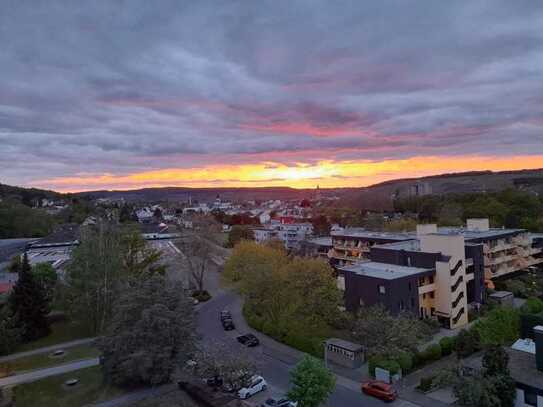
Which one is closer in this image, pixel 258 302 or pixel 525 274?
pixel 258 302

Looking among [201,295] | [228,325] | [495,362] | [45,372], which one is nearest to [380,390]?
[495,362]

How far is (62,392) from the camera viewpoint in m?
23.3

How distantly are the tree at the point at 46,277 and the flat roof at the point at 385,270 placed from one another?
28132 mm

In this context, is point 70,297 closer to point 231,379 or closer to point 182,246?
point 182,246

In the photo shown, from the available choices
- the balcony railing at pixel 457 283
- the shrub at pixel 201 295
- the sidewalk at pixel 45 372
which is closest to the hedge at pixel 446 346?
the balcony railing at pixel 457 283

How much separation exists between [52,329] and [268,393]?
23501mm

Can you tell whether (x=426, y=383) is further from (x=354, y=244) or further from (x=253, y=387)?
(x=354, y=244)

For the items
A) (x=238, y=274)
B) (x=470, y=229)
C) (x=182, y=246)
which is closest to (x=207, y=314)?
(x=238, y=274)

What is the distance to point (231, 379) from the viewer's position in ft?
67.9

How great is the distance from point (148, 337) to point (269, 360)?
942 cm

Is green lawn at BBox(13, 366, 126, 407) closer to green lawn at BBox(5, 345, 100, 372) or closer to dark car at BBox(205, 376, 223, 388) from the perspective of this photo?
green lawn at BBox(5, 345, 100, 372)

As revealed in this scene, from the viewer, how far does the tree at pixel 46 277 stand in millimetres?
37778

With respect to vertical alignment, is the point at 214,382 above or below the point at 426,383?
above

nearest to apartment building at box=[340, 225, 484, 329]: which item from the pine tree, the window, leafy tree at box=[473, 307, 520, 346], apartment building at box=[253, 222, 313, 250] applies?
leafy tree at box=[473, 307, 520, 346]
